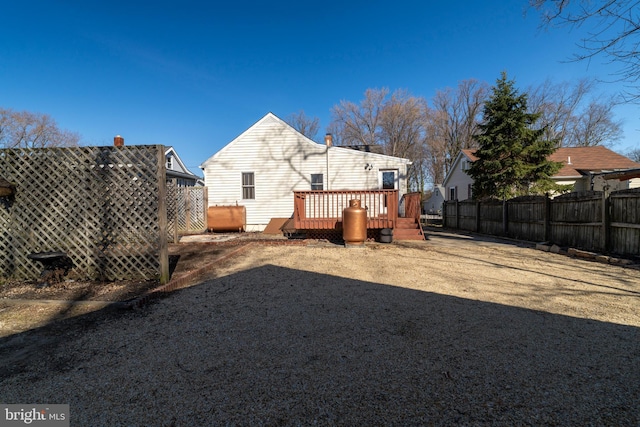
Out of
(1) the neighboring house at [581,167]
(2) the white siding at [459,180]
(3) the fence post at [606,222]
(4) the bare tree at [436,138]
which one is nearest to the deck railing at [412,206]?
(3) the fence post at [606,222]

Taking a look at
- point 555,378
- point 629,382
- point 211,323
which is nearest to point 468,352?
point 555,378

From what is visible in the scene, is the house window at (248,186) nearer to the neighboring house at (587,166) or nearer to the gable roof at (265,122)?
the gable roof at (265,122)

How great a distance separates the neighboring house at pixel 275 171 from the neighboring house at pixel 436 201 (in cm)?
2183

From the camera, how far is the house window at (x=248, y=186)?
13.0 metres

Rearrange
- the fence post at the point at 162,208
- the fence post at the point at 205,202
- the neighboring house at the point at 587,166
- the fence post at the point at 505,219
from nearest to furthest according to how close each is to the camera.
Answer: the fence post at the point at 162,208 < the fence post at the point at 505,219 < the fence post at the point at 205,202 < the neighboring house at the point at 587,166

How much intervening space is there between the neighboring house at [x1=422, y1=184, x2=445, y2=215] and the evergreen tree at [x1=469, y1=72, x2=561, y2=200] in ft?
56.2

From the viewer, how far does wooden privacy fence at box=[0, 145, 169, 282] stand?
470 cm

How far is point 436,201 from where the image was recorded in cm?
3400

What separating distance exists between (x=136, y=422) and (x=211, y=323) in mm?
1541

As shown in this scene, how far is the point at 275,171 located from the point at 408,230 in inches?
248

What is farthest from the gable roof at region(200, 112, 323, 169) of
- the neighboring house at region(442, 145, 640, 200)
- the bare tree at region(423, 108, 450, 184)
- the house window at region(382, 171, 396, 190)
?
the bare tree at region(423, 108, 450, 184)

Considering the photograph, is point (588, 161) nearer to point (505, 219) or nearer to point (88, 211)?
point (505, 219)

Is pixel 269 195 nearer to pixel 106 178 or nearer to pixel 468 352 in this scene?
pixel 106 178

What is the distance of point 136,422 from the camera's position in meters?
1.77
